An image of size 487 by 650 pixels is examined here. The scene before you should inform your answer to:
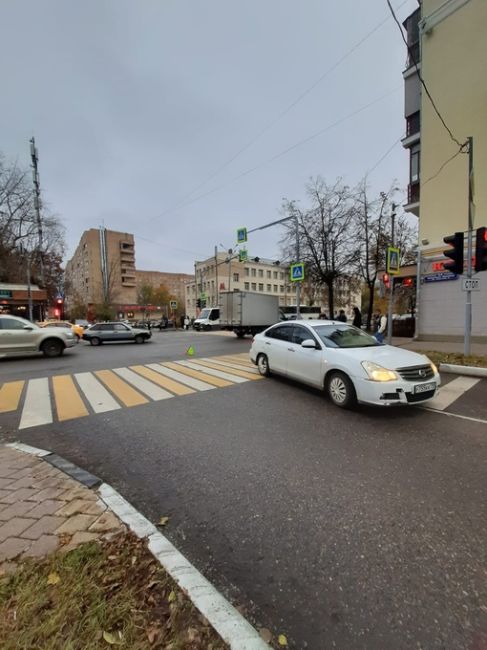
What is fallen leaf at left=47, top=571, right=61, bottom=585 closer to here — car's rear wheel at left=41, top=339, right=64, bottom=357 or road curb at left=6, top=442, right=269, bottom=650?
road curb at left=6, top=442, right=269, bottom=650

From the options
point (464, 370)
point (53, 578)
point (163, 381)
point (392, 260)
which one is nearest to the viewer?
point (53, 578)

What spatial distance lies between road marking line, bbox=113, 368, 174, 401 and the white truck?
12.1m

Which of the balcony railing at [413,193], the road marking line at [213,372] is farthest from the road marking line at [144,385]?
the balcony railing at [413,193]

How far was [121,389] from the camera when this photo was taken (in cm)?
700

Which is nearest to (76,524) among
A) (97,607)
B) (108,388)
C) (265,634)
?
(97,607)

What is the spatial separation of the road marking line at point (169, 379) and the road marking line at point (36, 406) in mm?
2371

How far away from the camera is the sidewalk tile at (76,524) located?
7.68 ft

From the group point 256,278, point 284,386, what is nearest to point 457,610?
point 284,386

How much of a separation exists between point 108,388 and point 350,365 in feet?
17.8

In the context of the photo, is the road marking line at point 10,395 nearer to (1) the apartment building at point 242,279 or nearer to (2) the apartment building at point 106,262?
(1) the apartment building at point 242,279

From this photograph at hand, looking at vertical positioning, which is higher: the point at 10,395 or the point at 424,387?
the point at 424,387

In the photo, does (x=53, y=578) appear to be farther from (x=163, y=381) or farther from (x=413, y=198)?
(x=413, y=198)

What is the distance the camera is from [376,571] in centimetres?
209

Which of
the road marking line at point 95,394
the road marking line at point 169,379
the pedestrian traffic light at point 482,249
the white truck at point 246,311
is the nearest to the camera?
the road marking line at point 95,394
